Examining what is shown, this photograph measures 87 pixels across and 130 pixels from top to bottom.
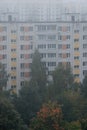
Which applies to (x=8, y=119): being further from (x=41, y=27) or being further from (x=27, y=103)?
(x=41, y=27)

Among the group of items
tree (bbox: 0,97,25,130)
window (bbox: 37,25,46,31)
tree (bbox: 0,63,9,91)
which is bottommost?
tree (bbox: 0,63,9,91)

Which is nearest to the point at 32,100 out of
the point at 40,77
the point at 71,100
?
the point at 71,100

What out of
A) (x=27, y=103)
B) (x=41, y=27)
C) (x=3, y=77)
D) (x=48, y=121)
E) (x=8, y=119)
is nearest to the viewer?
(x=48, y=121)

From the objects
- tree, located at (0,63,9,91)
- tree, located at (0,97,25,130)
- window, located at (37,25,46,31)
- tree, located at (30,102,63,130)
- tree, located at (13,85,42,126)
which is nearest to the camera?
tree, located at (30,102,63,130)

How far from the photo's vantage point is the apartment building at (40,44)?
25.9ft

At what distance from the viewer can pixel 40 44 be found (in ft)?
26.2

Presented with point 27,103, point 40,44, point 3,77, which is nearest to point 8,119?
point 27,103

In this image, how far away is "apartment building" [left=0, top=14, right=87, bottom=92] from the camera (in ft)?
25.9

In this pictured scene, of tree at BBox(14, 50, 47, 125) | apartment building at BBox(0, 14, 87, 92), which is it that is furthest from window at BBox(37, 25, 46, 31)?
tree at BBox(14, 50, 47, 125)

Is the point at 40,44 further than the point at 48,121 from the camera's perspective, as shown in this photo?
Yes

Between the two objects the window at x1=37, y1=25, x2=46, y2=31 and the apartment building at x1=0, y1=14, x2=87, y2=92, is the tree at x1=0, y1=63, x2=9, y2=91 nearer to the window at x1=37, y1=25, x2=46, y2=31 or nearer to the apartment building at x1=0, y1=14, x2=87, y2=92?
the apartment building at x1=0, y1=14, x2=87, y2=92

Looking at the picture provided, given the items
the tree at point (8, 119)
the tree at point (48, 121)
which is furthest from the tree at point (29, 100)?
the tree at point (48, 121)

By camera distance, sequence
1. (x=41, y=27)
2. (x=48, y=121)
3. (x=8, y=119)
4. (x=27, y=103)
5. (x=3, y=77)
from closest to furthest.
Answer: (x=48, y=121)
(x=8, y=119)
(x=27, y=103)
(x=3, y=77)
(x=41, y=27)

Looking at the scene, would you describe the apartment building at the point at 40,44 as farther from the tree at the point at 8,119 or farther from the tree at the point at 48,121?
the tree at the point at 48,121
